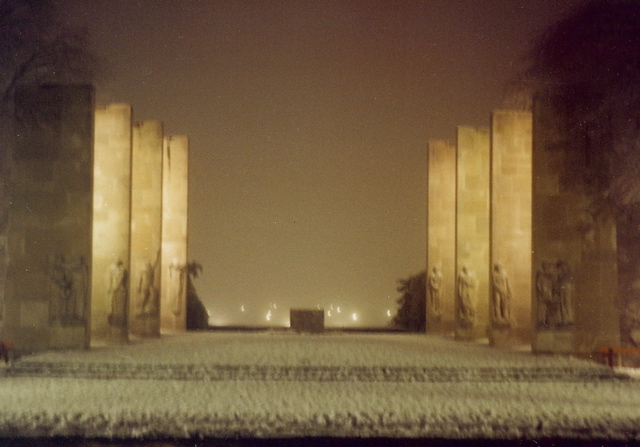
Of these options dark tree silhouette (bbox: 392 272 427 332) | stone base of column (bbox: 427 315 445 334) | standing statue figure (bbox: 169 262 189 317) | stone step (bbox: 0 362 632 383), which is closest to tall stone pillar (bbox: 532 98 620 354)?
stone step (bbox: 0 362 632 383)

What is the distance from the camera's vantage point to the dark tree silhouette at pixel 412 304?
30.4 m

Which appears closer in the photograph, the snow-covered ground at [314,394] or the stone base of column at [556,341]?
the snow-covered ground at [314,394]

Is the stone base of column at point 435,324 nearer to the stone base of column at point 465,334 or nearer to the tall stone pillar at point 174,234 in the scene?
the stone base of column at point 465,334

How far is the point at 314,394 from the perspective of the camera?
45.4 feet

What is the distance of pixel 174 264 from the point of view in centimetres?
2698

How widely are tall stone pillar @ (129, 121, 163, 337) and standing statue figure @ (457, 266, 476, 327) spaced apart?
26.1ft

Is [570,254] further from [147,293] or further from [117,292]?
[147,293]

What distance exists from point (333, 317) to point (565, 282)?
24451 millimetres

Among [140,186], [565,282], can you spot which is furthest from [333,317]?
[565,282]

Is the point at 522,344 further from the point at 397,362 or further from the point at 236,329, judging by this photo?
the point at 236,329

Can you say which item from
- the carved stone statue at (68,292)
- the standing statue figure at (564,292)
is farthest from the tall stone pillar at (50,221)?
the standing statue figure at (564,292)

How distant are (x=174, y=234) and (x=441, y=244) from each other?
26.1 feet

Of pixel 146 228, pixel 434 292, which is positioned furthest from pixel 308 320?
pixel 146 228

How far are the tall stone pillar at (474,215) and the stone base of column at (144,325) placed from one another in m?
7.96
